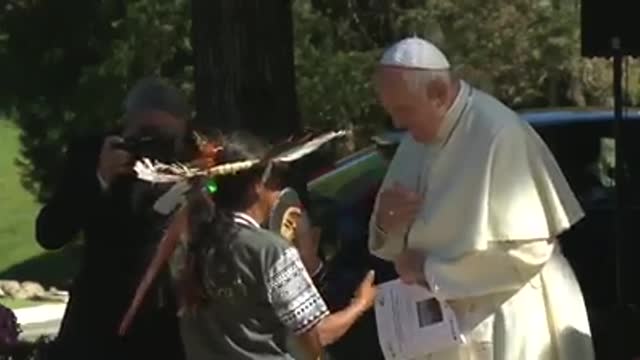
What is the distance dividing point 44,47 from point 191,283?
12603 mm

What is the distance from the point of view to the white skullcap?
14.9 feet

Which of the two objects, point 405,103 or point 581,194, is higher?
point 405,103

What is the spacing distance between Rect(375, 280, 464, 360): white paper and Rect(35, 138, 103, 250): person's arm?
1.11m

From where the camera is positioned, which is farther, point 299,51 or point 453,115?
point 299,51

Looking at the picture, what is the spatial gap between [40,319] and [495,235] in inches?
373

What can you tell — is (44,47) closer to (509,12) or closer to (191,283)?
(509,12)

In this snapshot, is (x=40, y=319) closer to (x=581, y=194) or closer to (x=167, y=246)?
(x=581, y=194)

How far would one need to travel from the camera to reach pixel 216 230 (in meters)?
4.21

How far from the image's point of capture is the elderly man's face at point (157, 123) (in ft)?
17.0

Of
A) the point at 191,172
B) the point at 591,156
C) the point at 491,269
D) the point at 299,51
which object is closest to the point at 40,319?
the point at 299,51

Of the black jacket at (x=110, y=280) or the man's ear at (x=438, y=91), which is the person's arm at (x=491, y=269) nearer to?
the man's ear at (x=438, y=91)

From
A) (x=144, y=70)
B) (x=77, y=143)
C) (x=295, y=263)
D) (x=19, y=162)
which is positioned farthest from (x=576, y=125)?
(x=19, y=162)

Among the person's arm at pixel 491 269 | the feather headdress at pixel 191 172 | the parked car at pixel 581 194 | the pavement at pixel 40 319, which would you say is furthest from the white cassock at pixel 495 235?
the pavement at pixel 40 319

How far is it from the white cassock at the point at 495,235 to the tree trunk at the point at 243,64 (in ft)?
8.52
